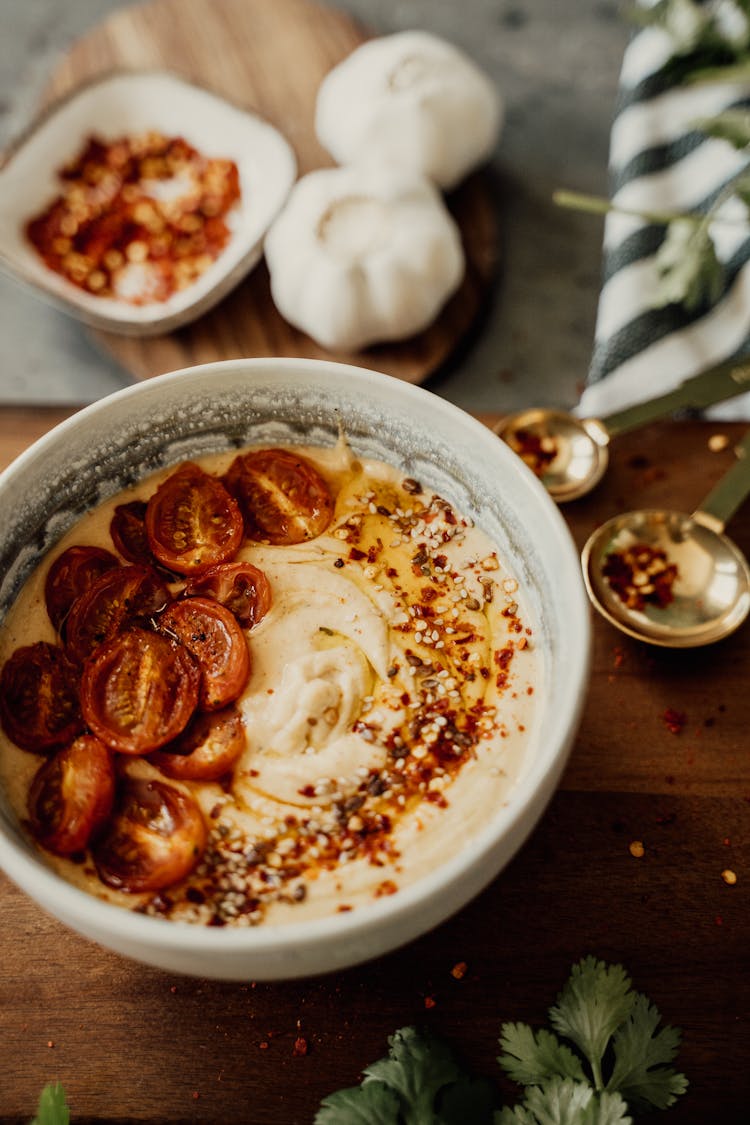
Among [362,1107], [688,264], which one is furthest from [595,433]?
[362,1107]

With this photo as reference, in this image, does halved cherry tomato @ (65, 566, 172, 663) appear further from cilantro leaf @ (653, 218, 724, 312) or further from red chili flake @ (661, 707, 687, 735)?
cilantro leaf @ (653, 218, 724, 312)

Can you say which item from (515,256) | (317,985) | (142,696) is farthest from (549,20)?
(317,985)

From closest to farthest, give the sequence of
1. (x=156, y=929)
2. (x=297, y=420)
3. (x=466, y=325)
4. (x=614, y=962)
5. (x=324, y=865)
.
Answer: (x=156, y=929)
(x=324, y=865)
(x=614, y=962)
(x=297, y=420)
(x=466, y=325)

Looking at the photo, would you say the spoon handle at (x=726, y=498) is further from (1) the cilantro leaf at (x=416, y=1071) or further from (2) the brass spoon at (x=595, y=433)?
(1) the cilantro leaf at (x=416, y=1071)

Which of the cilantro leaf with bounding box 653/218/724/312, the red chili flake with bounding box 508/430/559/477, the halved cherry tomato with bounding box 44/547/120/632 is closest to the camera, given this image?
the halved cherry tomato with bounding box 44/547/120/632

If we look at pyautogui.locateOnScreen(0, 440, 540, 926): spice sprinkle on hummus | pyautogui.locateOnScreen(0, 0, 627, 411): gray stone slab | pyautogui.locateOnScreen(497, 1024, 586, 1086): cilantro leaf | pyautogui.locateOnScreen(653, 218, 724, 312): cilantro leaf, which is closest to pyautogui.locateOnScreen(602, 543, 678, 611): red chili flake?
pyautogui.locateOnScreen(0, 440, 540, 926): spice sprinkle on hummus

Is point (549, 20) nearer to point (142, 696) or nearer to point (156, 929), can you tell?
point (142, 696)

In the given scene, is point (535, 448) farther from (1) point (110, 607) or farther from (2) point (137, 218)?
(2) point (137, 218)
